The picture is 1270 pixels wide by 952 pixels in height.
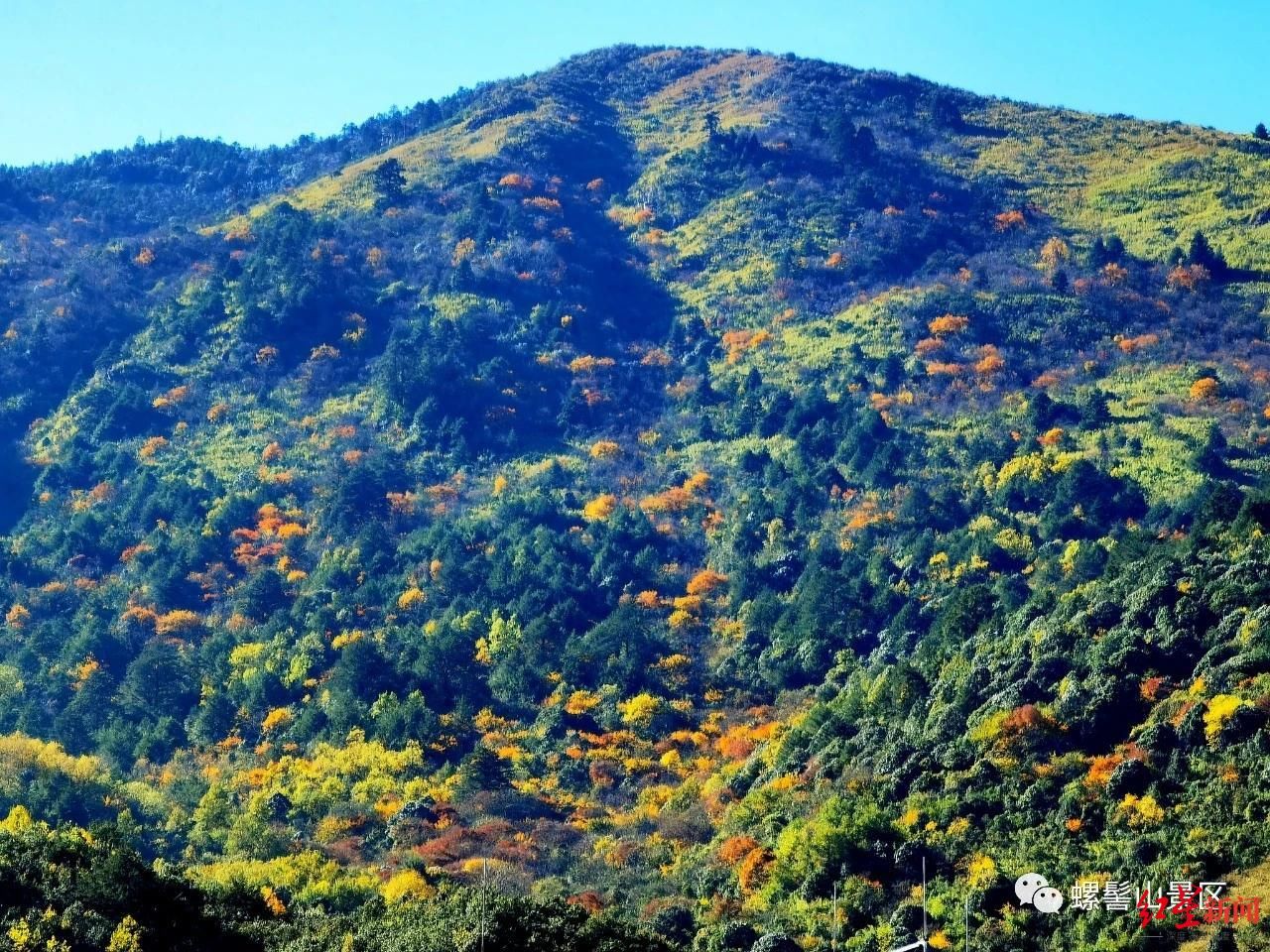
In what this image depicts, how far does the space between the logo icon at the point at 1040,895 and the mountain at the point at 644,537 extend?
0.67 meters

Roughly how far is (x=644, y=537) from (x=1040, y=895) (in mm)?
63604

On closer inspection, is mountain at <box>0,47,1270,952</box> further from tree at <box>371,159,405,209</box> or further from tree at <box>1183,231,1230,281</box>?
tree at <box>371,159,405,209</box>

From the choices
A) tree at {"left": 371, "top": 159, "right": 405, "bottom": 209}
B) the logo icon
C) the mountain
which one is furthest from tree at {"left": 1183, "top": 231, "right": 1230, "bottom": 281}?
the logo icon

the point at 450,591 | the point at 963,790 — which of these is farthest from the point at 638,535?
the point at 963,790

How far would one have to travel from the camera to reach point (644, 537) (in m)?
119

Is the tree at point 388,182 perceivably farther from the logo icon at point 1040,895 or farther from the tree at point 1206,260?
the logo icon at point 1040,895

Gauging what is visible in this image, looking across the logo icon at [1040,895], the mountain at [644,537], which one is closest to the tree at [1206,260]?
the mountain at [644,537]

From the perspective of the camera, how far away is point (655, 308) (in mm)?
158875

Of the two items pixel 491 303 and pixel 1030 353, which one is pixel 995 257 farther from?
pixel 491 303

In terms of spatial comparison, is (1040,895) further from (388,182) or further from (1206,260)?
(388,182)

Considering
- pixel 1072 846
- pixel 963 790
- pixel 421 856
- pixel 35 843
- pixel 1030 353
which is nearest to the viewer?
pixel 35 843

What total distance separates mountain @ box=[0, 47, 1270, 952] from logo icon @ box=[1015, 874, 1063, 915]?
67 cm

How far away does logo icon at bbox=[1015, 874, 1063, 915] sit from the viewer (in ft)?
189

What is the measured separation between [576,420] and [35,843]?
3355 inches
